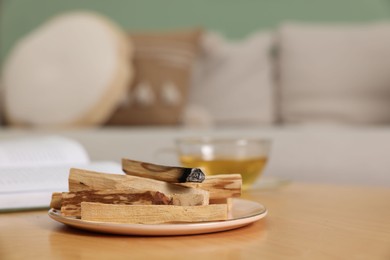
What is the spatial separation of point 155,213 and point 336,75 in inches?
75.0

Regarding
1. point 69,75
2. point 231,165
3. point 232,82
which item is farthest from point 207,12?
point 231,165

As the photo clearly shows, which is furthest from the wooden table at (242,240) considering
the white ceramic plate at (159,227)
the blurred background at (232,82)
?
the blurred background at (232,82)

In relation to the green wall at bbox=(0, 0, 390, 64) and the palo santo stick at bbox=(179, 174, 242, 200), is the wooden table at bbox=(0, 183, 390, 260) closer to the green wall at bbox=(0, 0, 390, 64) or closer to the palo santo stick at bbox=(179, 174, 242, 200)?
the palo santo stick at bbox=(179, 174, 242, 200)

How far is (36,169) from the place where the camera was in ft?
3.01

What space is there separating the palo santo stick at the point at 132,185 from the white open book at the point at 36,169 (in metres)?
0.20

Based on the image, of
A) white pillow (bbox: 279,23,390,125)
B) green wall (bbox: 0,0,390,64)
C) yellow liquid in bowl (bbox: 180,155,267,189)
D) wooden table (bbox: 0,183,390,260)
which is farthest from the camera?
green wall (bbox: 0,0,390,64)

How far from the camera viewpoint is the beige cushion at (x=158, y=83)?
2.33m

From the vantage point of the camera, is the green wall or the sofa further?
the green wall

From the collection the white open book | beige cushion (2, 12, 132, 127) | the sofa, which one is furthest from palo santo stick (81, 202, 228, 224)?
beige cushion (2, 12, 132, 127)

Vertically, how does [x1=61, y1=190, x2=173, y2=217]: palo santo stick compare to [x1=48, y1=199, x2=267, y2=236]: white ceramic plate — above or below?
above

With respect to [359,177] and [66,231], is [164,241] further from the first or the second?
[359,177]

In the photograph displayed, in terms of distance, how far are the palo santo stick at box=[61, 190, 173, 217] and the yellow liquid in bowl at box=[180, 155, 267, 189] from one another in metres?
0.34

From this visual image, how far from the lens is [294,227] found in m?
0.64

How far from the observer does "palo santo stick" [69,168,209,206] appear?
22.8 inches
